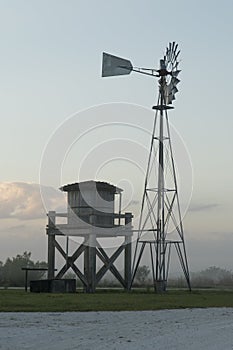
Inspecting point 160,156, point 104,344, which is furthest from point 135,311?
point 160,156

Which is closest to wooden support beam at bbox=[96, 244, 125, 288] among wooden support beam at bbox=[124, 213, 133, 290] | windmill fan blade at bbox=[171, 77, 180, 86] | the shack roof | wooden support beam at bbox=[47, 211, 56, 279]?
wooden support beam at bbox=[124, 213, 133, 290]

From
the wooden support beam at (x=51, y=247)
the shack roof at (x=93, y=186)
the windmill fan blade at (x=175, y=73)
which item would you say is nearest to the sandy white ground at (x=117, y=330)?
the shack roof at (x=93, y=186)

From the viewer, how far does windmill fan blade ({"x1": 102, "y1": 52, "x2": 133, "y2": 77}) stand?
149 ft

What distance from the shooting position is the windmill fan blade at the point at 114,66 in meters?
45.4

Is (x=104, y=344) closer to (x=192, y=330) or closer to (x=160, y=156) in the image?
(x=192, y=330)

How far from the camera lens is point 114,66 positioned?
150 ft

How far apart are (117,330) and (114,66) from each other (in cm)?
2776

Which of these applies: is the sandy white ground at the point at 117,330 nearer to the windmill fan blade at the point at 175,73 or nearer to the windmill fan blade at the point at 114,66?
the windmill fan blade at the point at 114,66

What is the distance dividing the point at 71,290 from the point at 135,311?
20.0 m

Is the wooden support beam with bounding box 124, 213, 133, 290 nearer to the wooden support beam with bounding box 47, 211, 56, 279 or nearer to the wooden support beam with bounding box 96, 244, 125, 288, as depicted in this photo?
the wooden support beam with bounding box 96, 244, 125, 288

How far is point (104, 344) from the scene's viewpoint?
17266 millimetres

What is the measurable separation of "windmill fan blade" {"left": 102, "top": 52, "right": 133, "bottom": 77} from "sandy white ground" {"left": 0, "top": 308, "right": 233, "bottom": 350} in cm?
2220

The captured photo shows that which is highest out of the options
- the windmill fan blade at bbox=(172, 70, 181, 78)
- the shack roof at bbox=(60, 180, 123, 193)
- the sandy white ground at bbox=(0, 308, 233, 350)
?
the windmill fan blade at bbox=(172, 70, 181, 78)

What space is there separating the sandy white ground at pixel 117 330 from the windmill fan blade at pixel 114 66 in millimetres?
22203
